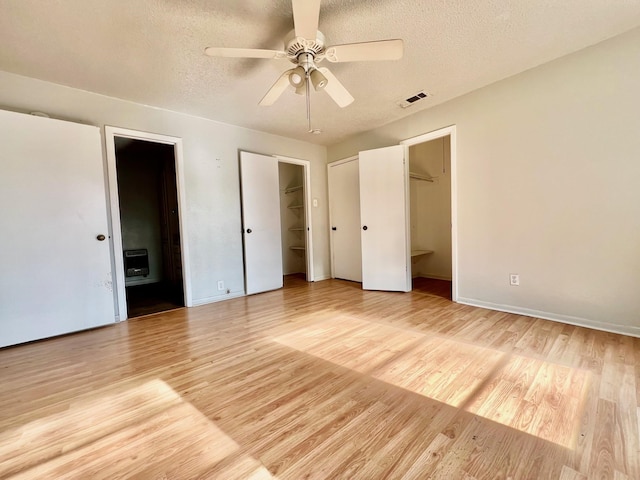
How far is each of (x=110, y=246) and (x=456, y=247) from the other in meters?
4.01

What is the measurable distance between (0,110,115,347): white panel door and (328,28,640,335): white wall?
405cm

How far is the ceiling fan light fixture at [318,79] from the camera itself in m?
2.11

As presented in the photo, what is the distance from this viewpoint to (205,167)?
3.67 m

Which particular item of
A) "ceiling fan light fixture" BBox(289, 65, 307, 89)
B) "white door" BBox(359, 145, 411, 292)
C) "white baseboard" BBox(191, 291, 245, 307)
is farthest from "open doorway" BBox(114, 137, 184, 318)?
"ceiling fan light fixture" BBox(289, 65, 307, 89)

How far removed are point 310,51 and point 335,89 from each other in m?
0.42

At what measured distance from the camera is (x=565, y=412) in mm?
1391

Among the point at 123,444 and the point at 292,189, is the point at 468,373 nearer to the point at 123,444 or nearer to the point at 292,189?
the point at 123,444

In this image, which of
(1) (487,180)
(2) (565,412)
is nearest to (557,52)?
(1) (487,180)

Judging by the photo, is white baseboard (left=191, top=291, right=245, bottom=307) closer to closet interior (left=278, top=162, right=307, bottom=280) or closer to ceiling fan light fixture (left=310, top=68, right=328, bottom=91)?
closet interior (left=278, top=162, right=307, bottom=280)

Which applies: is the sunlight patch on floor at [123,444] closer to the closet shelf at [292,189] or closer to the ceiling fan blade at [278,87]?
the ceiling fan blade at [278,87]

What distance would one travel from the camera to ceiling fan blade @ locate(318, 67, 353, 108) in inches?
83.6

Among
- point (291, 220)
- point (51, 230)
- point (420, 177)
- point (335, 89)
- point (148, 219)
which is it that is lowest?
point (51, 230)

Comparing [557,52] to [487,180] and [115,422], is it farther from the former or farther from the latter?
[115,422]

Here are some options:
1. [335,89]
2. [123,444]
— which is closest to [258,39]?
[335,89]
